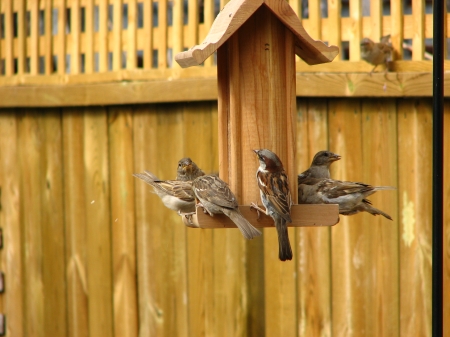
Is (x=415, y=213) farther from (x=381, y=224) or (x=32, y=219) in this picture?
(x=32, y=219)

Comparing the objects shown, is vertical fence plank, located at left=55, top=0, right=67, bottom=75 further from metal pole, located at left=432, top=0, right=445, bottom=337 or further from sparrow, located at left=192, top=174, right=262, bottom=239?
metal pole, located at left=432, top=0, right=445, bottom=337

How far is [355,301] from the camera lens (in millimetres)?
4863

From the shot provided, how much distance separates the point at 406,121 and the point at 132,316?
95.8 inches

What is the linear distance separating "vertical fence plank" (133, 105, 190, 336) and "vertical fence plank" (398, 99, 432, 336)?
59.7 inches

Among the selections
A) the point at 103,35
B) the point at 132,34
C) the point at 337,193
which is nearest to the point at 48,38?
the point at 103,35

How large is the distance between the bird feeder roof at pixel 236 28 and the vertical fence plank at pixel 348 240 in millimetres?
1483

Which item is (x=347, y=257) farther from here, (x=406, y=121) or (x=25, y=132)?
(x=25, y=132)

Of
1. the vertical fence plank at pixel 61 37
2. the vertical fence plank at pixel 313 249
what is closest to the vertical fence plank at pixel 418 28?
the vertical fence plank at pixel 313 249

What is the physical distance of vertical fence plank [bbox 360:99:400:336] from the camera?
4.76 metres

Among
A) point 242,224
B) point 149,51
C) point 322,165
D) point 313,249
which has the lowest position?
point 313,249

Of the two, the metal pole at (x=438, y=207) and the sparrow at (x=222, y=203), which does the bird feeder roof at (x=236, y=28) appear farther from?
the metal pole at (x=438, y=207)

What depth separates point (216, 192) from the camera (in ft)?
10.2

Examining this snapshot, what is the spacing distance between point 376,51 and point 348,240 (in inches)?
48.8

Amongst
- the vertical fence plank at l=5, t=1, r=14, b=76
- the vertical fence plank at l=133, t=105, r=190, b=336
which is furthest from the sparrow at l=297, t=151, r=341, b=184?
the vertical fence plank at l=5, t=1, r=14, b=76
